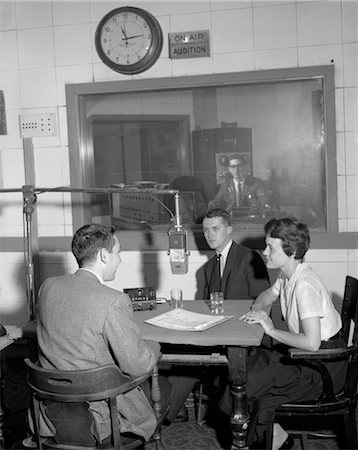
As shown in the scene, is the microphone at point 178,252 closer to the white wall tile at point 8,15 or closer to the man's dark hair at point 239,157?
the man's dark hair at point 239,157

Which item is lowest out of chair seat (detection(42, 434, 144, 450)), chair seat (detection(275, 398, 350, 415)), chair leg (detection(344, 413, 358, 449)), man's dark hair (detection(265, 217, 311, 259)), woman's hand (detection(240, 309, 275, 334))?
chair leg (detection(344, 413, 358, 449))

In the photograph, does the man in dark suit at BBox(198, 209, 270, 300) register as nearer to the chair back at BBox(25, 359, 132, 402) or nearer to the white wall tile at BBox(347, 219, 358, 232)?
the white wall tile at BBox(347, 219, 358, 232)

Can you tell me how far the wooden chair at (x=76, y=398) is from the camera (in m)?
2.38

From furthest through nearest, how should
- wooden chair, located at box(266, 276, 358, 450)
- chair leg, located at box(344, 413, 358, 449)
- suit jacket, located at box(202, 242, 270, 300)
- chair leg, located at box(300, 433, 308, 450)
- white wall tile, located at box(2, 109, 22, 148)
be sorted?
1. white wall tile, located at box(2, 109, 22, 148)
2. suit jacket, located at box(202, 242, 270, 300)
3. chair leg, located at box(300, 433, 308, 450)
4. chair leg, located at box(344, 413, 358, 449)
5. wooden chair, located at box(266, 276, 358, 450)

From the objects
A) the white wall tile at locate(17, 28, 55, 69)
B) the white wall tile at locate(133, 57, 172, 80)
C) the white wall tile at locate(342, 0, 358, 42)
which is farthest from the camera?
the white wall tile at locate(17, 28, 55, 69)

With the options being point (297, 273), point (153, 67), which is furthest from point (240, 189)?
point (297, 273)

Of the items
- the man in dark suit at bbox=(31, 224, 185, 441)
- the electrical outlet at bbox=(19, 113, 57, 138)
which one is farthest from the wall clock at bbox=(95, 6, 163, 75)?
the man in dark suit at bbox=(31, 224, 185, 441)

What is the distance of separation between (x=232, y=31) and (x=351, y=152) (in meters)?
1.18

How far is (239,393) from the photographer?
116 inches

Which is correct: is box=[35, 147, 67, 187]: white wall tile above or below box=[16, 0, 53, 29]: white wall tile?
below

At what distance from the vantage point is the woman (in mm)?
2957

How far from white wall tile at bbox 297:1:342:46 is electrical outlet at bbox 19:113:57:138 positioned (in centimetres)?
191

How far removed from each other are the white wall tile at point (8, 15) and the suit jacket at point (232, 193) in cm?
203

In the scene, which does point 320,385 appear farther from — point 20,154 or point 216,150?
point 20,154
